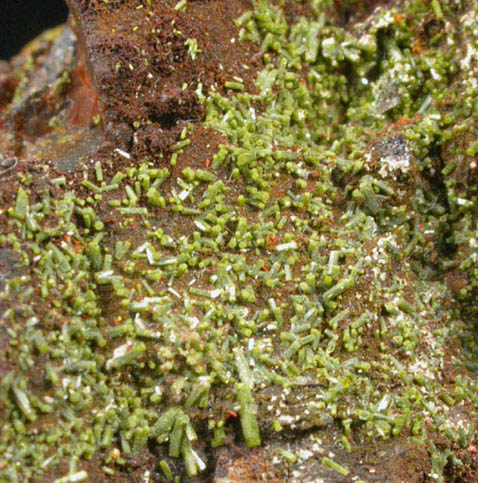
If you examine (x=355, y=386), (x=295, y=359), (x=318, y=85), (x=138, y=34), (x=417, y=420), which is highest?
(x=138, y=34)

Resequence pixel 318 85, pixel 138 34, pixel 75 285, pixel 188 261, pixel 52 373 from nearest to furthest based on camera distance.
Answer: pixel 52 373 → pixel 75 285 → pixel 188 261 → pixel 138 34 → pixel 318 85

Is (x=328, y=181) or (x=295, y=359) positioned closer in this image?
(x=295, y=359)

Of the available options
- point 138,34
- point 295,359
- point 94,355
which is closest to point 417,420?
point 295,359

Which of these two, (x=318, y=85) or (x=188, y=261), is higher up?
(x=318, y=85)

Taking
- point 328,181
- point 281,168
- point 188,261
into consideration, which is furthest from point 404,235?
point 188,261

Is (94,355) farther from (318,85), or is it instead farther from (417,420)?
(318,85)

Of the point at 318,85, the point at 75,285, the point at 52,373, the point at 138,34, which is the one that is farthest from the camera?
the point at 318,85
